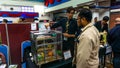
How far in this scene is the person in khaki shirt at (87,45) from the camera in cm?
133

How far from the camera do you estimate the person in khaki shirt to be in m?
1.33

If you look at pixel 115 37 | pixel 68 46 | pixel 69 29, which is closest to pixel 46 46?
pixel 68 46

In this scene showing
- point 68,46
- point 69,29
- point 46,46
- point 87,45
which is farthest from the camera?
point 69,29

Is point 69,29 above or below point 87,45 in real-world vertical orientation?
above

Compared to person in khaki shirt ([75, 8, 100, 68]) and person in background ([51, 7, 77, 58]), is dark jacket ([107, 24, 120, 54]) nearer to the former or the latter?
person in background ([51, 7, 77, 58])

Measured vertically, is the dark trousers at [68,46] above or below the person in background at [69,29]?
below

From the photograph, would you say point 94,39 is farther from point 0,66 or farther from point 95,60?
point 0,66

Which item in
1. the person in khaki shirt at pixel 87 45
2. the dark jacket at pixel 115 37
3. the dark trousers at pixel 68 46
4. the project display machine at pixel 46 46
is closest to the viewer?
the person in khaki shirt at pixel 87 45

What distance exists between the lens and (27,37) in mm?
2463

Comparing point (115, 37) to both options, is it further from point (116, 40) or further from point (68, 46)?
point (68, 46)

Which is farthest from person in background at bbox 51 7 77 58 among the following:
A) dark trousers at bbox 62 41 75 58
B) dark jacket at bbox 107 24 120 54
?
dark jacket at bbox 107 24 120 54

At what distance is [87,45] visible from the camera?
1.32 meters

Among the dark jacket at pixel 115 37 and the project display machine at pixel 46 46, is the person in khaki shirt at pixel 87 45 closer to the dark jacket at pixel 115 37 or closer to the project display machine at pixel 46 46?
the project display machine at pixel 46 46

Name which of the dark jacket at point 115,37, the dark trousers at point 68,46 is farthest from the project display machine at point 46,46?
the dark jacket at point 115,37
